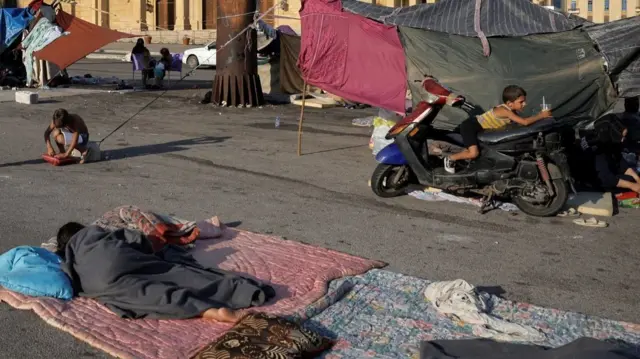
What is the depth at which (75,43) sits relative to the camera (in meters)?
19.1

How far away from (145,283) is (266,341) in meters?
1.18

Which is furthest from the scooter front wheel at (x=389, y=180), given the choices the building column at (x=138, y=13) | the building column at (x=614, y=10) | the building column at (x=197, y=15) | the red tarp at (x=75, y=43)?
the building column at (x=138, y=13)

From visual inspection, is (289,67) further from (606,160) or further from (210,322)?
(210,322)

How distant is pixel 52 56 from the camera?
18500mm

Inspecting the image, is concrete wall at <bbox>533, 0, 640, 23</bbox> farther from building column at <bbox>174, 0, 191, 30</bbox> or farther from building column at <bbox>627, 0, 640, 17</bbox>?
building column at <bbox>174, 0, 191, 30</bbox>

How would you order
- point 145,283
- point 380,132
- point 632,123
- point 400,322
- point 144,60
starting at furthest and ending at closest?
point 144,60, point 380,132, point 632,123, point 145,283, point 400,322

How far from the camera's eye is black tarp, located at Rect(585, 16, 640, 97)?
1046 cm

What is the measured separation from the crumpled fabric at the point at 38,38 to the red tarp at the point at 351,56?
33.4ft

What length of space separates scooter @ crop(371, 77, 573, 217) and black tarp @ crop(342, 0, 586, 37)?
6.70 feet

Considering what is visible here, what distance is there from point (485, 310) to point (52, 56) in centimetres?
1513

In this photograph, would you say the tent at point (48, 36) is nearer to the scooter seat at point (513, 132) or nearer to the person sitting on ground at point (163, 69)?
the person sitting on ground at point (163, 69)

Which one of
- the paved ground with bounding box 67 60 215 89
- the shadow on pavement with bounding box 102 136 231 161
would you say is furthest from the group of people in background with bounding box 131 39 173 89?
the shadow on pavement with bounding box 102 136 231 161

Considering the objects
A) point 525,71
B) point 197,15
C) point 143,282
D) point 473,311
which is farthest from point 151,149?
point 197,15

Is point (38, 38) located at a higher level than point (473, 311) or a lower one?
higher
